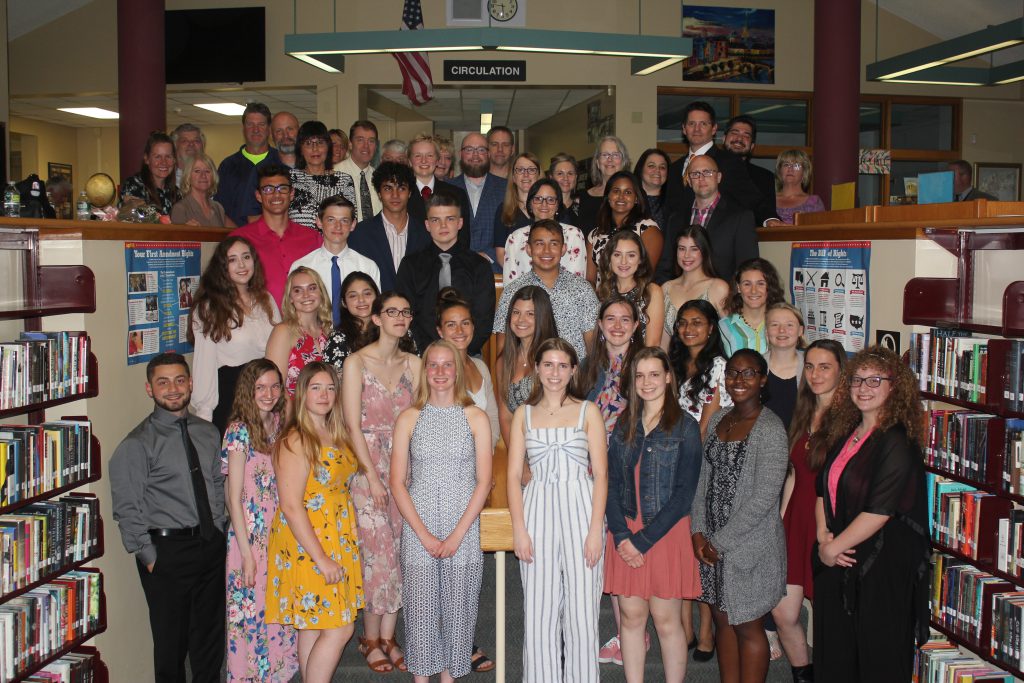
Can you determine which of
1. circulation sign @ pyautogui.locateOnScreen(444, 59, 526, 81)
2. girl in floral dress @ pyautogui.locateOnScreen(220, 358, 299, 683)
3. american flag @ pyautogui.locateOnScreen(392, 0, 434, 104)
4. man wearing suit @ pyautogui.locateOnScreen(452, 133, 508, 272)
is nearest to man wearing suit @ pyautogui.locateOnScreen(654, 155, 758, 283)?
man wearing suit @ pyautogui.locateOnScreen(452, 133, 508, 272)

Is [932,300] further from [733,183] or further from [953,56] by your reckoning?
[953,56]

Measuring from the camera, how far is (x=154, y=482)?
402 cm

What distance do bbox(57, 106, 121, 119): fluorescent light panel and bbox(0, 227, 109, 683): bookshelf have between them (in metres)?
9.99

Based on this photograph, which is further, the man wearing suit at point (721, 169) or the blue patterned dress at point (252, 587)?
the man wearing suit at point (721, 169)

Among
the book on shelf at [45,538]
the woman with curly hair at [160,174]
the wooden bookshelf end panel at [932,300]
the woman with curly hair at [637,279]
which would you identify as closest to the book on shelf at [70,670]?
the book on shelf at [45,538]

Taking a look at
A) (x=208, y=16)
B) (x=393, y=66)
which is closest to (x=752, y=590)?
(x=393, y=66)

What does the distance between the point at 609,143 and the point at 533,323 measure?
203cm

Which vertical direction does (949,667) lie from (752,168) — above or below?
below

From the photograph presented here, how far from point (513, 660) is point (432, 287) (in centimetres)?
191

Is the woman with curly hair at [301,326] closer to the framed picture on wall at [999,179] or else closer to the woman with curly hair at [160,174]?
the woman with curly hair at [160,174]

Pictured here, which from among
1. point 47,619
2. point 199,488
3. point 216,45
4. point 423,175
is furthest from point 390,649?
point 216,45

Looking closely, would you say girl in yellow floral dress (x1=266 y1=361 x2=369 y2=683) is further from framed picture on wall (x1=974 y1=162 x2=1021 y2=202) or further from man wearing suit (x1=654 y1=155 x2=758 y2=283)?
framed picture on wall (x1=974 y1=162 x2=1021 y2=202)

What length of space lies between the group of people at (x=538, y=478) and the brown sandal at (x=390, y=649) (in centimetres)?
2

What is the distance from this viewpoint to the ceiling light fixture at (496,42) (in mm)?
7266
